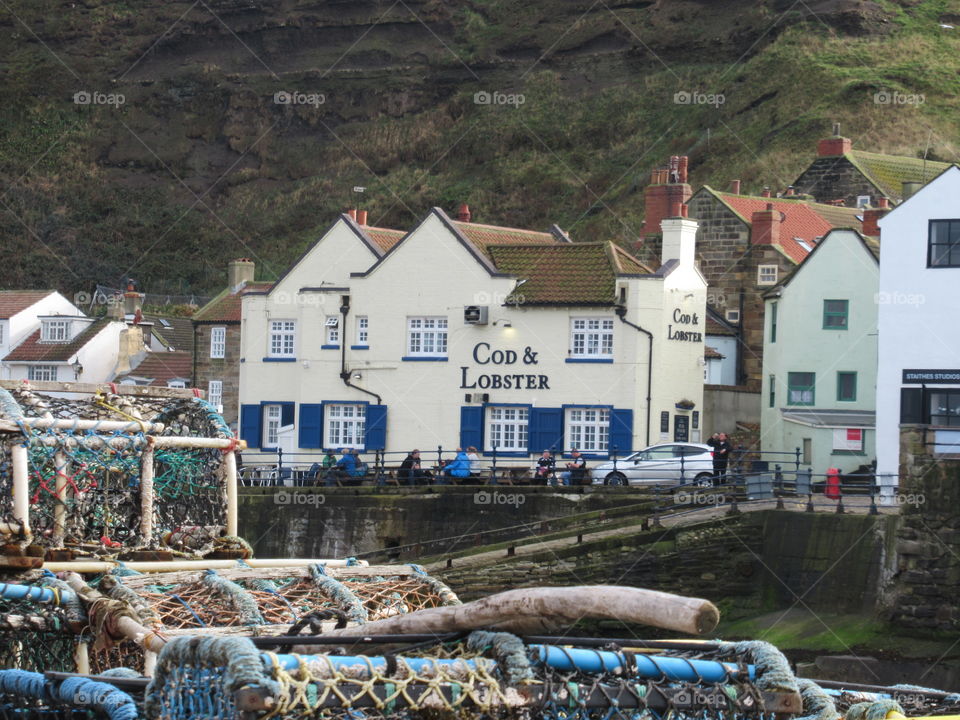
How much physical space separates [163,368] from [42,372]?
540 cm

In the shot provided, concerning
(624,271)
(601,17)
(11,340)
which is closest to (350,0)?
(601,17)

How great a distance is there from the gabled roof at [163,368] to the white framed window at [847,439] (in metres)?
22.9

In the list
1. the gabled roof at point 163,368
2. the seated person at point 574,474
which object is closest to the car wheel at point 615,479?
the seated person at point 574,474

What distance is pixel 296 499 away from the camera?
38.5 meters

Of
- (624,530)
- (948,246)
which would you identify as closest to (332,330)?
(624,530)

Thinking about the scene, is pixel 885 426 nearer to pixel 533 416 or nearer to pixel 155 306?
pixel 533 416

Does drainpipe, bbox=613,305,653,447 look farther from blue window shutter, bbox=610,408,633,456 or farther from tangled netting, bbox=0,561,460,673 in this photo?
tangled netting, bbox=0,561,460,673

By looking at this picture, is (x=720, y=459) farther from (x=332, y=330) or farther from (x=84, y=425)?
(x=84, y=425)

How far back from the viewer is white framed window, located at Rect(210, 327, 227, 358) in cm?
5028

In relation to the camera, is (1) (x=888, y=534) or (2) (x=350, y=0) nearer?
(1) (x=888, y=534)

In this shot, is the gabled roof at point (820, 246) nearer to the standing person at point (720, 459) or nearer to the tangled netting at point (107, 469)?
the standing person at point (720, 459)

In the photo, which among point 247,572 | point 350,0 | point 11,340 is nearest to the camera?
point 247,572

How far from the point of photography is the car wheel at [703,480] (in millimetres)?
33834

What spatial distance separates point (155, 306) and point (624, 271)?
1477 inches
